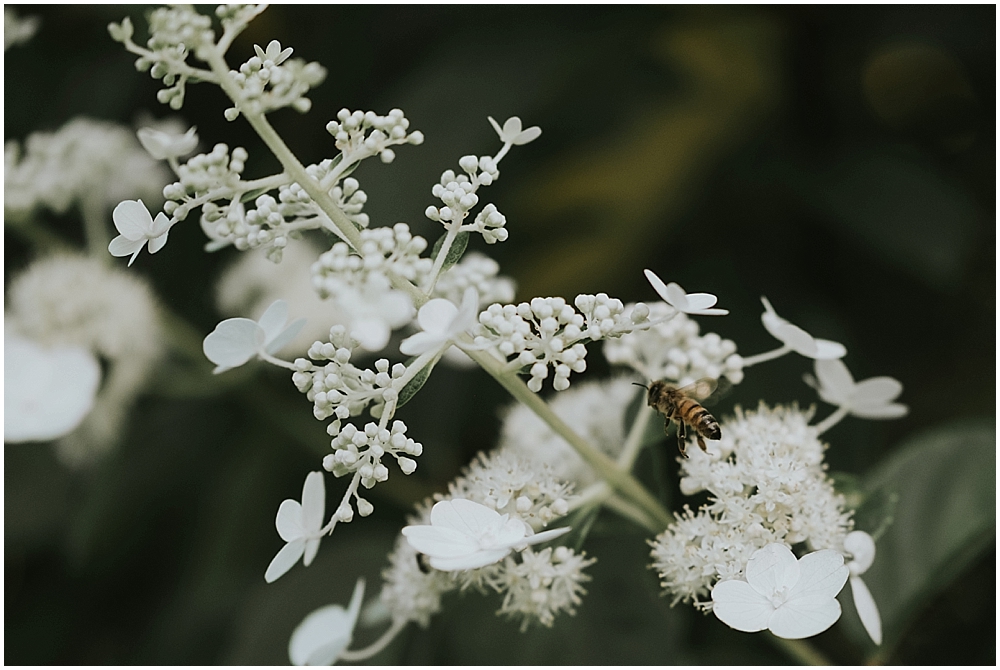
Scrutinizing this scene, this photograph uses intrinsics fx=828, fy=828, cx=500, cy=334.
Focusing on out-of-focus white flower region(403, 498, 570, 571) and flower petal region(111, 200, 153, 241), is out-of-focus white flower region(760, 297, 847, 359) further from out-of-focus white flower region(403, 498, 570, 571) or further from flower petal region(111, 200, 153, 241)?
flower petal region(111, 200, 153, 241)

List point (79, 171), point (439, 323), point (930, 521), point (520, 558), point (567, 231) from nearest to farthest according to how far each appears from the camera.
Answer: point (439, 323), point (520, 558), point (930, 521), point (79, 171), point (567, 231)

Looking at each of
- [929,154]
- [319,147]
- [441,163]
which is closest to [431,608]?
[441,163]

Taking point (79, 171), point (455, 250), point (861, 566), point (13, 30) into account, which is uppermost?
point (13, 30)

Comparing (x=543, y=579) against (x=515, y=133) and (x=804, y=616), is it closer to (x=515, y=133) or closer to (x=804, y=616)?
(x=804, y=616)

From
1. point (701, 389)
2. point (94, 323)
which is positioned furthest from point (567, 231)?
point (701, 389)

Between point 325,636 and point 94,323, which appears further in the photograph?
point 94,323

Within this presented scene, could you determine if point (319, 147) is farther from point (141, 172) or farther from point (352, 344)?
point (352, 344)

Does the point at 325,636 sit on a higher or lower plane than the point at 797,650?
higher

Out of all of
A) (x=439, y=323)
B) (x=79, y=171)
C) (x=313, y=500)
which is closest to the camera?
(x=439, y=323)
